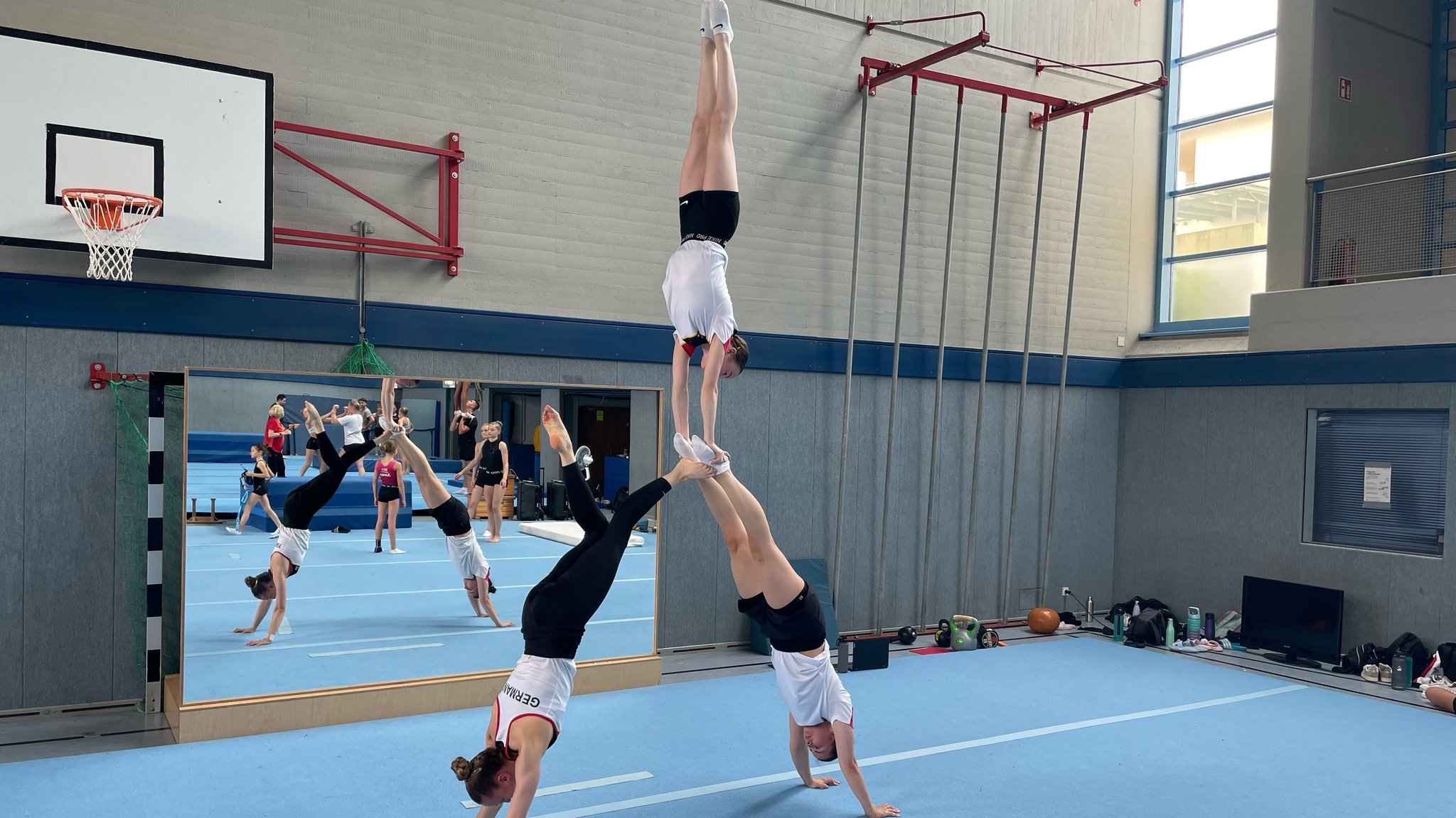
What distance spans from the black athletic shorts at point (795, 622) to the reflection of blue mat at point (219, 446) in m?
3.87

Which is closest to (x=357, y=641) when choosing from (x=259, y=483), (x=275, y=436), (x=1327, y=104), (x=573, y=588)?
(x=259, y=483)

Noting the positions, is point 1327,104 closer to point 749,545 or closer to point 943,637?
point 943,637

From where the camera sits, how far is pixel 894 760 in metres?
6.55

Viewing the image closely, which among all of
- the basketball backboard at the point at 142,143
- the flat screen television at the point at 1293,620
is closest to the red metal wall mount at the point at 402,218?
the basketball backboard at the point at 142,143

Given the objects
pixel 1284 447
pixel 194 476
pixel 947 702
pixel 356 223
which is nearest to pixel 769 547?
pixel 947 702

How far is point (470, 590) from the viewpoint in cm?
747

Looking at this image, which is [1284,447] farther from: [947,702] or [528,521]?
[528,521]

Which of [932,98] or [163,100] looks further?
[932,98]

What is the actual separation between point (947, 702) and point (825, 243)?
4629 mm

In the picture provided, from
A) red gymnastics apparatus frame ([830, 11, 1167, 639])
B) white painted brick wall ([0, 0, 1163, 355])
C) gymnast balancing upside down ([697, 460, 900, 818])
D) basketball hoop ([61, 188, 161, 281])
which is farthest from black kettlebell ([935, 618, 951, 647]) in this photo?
basketball hoop ([61, 188, 161, 281])

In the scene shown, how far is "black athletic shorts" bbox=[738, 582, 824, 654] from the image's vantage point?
17.5 ft

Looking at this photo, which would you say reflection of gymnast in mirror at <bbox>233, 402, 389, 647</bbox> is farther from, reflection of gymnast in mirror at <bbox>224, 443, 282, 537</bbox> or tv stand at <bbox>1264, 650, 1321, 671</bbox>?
tv stand at <bbox>1264, 650, 1321, 671</bbox>

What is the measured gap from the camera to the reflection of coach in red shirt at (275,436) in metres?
6.92

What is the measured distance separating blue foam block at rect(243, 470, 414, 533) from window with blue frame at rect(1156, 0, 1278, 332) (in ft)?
30.4
